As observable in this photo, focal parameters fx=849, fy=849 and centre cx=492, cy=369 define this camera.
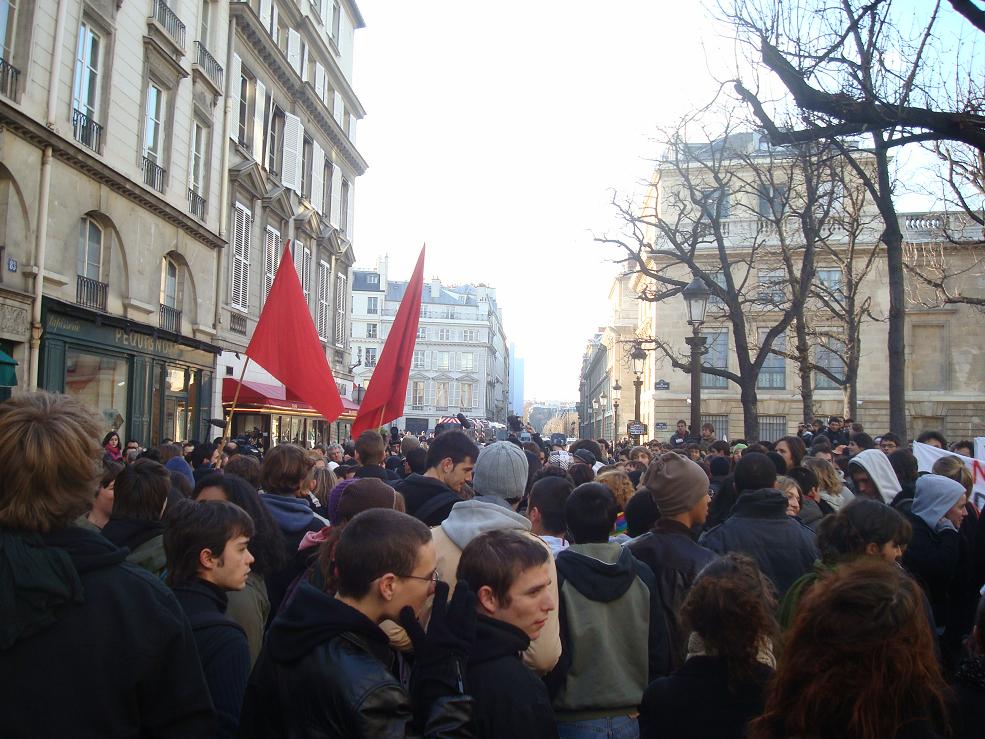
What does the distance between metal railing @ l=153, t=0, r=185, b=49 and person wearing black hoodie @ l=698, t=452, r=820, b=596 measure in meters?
18.3

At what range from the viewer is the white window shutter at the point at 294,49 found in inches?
1096

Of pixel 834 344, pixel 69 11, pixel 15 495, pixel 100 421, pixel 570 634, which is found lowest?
pixel 570 634

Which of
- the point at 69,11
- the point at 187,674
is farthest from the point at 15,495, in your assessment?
the point at 69,11

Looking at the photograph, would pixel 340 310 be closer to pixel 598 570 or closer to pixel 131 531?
pixel 131 531

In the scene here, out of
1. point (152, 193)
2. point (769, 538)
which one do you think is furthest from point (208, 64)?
point (769, 538)

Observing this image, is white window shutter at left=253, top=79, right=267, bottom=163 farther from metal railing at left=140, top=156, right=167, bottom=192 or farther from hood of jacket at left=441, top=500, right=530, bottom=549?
hood of jacket at left=441, top=500, right=530, bottom=549

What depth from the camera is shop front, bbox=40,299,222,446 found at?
50.0 ft

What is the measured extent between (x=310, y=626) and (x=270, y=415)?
85.0 ft

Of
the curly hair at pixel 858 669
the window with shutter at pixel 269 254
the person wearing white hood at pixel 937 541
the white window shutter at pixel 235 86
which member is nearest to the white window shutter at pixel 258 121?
the white window shutter at pixel 235 86

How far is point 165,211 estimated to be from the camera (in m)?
19.2

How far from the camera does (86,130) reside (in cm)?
1606

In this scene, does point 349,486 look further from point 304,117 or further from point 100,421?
point 304,117

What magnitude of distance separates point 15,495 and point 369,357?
91.1 metres

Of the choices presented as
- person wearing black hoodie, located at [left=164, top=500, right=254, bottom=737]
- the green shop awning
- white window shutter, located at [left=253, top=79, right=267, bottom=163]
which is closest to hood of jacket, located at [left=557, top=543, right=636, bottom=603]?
person wearing black hoodie, located at [left=164, top=500, right=254, bottom=737]
